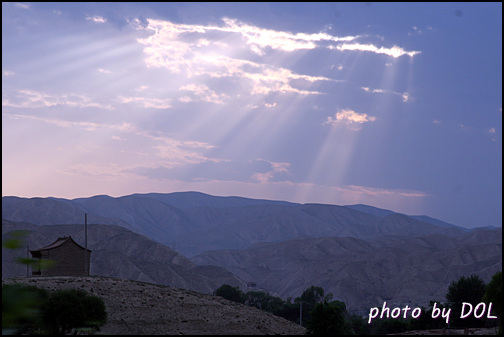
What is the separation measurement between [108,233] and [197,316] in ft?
498

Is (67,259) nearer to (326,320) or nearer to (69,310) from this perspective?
(69,310)

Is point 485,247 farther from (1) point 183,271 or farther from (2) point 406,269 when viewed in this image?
(1) point 183,271

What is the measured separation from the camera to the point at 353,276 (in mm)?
172500

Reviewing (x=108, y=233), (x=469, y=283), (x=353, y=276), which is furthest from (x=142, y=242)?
(x=469, y=283)

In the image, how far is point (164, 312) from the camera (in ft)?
140

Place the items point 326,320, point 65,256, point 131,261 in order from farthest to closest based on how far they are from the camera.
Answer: point 131,261
point 65,256
point 326,320

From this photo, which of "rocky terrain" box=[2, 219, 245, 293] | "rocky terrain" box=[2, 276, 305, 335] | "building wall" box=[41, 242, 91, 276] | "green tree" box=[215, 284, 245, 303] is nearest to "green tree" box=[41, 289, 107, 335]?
"rocky terrain" box=[2, 276, 305, 335]

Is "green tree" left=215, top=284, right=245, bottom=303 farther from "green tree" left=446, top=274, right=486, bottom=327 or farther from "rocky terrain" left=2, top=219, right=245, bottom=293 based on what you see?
"rocky terrain" left=2, top=219, right=245, bottom=293

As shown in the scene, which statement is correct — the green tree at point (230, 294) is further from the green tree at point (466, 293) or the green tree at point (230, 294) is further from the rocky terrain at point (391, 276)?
the rocky terrain at point (391, 276)

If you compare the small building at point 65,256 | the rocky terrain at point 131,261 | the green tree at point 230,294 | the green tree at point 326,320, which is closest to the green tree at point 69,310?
the green tree at point 326,320

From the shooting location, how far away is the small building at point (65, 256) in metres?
53.0

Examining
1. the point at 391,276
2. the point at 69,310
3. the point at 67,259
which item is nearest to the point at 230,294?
the point at 67,259

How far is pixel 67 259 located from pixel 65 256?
16.8 inches

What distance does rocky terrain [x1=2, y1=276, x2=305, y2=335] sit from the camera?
3844 centimetres
